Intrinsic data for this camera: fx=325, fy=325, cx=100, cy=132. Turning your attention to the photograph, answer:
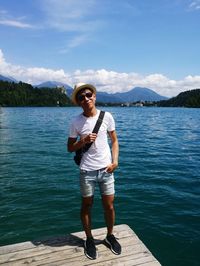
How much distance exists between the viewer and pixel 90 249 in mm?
7602

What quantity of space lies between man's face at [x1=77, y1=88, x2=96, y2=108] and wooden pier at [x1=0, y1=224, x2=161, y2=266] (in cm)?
347

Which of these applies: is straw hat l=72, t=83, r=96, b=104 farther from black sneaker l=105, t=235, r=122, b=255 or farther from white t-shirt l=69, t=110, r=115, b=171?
black sneaker l=105, t=235, r=122, b=255

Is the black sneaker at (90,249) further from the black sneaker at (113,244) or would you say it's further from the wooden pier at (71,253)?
the black sneaker at (113,244)

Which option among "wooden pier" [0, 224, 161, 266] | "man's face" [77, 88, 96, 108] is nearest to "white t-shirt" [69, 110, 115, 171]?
"man's face" [77, 88, 96, 108]

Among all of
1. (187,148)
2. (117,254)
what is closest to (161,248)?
(117,254)

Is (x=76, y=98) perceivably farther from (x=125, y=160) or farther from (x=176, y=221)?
(x=125, y=160)

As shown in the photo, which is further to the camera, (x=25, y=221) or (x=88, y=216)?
(x=25, y=221)

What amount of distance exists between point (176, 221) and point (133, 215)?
5.59ft

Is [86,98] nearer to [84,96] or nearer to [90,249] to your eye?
[84,96]

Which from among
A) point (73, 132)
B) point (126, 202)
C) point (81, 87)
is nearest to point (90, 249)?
point (73, 132)

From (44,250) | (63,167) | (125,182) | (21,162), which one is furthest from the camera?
(21,162)

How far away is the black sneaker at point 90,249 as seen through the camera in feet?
24.5

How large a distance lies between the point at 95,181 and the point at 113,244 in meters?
1.67

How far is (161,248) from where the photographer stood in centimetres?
1048
